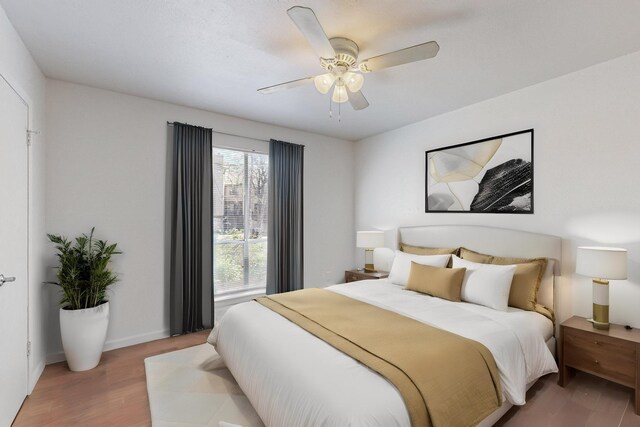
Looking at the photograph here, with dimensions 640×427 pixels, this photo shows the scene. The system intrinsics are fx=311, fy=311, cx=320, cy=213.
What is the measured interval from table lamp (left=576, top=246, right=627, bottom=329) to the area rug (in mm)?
2677

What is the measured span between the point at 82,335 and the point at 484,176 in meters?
4.25

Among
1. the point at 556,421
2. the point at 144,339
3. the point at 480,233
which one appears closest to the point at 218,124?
the point at 144,339

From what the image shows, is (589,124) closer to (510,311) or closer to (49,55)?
(510,311)

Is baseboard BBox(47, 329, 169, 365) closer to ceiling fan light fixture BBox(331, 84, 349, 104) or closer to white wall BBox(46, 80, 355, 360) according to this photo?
white wall BBox(46, 80, 355, 360)

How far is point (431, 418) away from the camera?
143cm

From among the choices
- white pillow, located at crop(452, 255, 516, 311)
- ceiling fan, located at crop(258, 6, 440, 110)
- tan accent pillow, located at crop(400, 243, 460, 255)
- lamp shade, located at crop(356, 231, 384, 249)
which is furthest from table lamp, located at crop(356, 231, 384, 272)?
ceiling fan, located at crop(258, 6, 440, 110)

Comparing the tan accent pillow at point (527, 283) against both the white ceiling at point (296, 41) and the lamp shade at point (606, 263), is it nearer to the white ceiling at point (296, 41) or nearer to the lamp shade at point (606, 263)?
the lamp shade at point (606, 263)

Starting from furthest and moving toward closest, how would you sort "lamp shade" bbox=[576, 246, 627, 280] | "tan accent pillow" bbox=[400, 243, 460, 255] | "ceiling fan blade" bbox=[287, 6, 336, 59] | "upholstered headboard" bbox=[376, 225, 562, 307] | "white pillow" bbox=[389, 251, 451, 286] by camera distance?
"tan accent pillow" bbox=[400, 243, 460, 255]
"white pillow" bbox=[389, 251, 451, 286]
"upholstered headboard" bbox=[376, 225, 562, 307]
"lamp shade" bbox=[576, 246, 627, 280]
"ceiling fan blade" bbox=[287, 6, 336, 59]

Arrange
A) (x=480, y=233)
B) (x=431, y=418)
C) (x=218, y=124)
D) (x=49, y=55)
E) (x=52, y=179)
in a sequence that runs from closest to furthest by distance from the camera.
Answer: (x=431, y=418)
(x=49, y=55)
(x=52, y=179)
(x=480, y=233)
(x=218, y=124)

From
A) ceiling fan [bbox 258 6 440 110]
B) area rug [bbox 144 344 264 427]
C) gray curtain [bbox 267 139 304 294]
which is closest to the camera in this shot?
ceiling fan [bbox 258 6 440 110]

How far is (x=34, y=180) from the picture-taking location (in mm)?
2588

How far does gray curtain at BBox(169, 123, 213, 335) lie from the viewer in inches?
139

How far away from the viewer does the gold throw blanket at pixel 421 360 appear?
4.88ft

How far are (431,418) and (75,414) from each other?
2.40 meters
